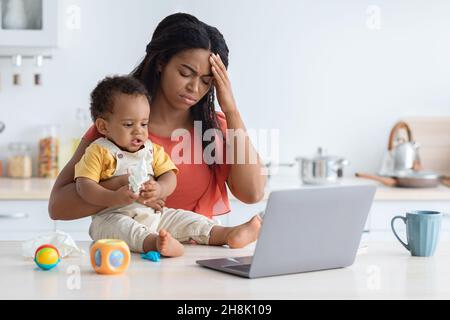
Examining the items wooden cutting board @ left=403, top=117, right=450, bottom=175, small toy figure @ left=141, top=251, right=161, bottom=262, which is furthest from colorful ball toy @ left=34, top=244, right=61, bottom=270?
wooden cutting board @ left=403, top=117, right=450, bottom=175

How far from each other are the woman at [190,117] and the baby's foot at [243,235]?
0.96 ft

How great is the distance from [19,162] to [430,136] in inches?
77.6

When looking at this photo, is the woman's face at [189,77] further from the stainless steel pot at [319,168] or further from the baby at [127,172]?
the stainless steel pot at [319,168]

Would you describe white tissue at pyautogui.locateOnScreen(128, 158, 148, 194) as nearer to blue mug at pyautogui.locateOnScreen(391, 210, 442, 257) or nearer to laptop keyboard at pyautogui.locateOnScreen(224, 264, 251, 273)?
laptop keyboard at pyautogui.locateOnScreen(224, 264, 251, 273)

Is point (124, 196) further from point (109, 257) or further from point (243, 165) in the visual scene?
point (243, 165)

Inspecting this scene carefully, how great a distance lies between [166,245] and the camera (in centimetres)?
170

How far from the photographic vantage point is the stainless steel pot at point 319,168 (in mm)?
3660

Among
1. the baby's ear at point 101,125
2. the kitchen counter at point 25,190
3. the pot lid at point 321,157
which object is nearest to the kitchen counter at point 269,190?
the kitchen counter at point 25,190

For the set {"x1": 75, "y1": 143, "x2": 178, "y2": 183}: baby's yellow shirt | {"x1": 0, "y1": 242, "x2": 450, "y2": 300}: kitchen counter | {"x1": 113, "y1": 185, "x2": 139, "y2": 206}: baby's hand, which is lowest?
{"x1": 0, "y1": 242, "x2": 450, "y2": 300}: kitchen counter

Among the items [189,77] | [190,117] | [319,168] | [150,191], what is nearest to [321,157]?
[319,168]

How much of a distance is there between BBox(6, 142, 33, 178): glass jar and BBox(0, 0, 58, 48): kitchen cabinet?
1.66 ft

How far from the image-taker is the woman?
2033mm
